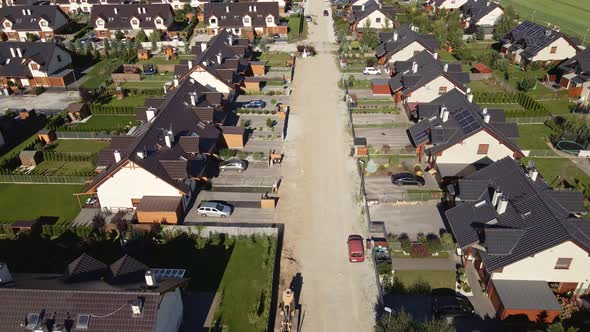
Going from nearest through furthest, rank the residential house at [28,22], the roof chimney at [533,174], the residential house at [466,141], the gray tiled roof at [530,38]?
the roof chimney at [533,174], the residential house at [466,141], the gray tiled roof at [530,38], the residential house at [28,22]

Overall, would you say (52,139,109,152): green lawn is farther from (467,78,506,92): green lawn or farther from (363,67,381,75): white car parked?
(467,78,506,92): green lawn

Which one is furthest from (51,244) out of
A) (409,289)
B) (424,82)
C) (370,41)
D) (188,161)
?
(370,41)

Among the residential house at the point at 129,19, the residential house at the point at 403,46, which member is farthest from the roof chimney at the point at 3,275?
the residential house at the point at 129,19

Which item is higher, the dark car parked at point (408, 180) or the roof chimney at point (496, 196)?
the roof chimney at point (496, 196)

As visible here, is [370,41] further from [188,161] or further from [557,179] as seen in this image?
[188,161]

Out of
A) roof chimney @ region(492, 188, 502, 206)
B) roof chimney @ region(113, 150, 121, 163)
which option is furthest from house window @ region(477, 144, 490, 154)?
roof chimney @ region(113, 150, 121, 163)

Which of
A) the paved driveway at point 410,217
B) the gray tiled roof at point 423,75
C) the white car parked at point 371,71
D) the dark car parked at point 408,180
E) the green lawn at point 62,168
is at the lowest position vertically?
the paved driveway at point 410,217

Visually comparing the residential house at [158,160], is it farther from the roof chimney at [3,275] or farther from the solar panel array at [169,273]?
the roof chimney at [3,275]
